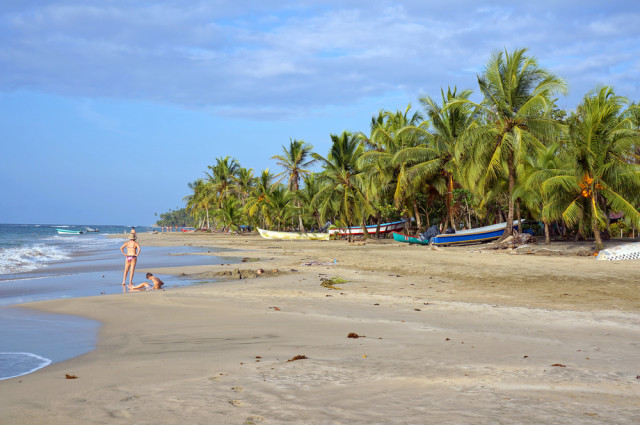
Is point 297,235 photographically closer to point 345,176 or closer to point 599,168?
point 345,176

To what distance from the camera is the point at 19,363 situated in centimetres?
489

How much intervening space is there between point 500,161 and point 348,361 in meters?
21.3

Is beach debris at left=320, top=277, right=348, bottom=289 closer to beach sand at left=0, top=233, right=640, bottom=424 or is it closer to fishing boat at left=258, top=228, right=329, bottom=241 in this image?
beach sand at left=0, top=233, right=640, bottom=424

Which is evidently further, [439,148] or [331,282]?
[439,148]

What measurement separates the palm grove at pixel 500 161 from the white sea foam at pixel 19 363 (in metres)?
19.0

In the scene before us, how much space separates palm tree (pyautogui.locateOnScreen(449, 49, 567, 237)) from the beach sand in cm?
1384

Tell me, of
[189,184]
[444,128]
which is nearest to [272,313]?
[444,128]

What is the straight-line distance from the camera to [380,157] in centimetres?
3244

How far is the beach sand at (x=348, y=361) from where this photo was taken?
3201 mm

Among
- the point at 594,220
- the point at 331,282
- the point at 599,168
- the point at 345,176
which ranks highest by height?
the point at 345,176

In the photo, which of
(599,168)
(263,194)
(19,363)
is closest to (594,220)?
(599,168)

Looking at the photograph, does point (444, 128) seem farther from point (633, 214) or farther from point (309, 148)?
point (309, 148)

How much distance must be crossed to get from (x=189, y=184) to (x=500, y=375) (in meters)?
106

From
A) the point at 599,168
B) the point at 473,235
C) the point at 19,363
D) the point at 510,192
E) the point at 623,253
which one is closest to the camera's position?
the point at 19,363
